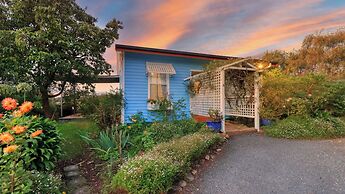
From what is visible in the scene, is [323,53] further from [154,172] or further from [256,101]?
[154,172]

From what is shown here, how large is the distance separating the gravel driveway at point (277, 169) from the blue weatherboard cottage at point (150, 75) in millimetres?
4539

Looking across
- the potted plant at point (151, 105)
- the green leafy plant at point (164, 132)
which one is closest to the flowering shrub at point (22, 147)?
the green leafy plant at point (164, 132)

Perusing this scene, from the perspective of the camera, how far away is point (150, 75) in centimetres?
975

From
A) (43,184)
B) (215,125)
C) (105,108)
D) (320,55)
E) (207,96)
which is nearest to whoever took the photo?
(43,184)

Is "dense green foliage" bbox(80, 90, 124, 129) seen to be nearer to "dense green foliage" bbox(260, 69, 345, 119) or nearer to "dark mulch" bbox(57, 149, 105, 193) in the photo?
"dark mulch" bbox(57, 149, 105, 193)

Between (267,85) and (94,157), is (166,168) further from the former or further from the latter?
(267,85)

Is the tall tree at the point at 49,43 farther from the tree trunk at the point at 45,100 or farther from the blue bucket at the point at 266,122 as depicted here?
the blue bucket at the point at 266,122

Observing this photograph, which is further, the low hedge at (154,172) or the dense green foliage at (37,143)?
the low hedge at (154,172)

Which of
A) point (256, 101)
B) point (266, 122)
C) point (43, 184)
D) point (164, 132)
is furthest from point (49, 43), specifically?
point (266, 122)

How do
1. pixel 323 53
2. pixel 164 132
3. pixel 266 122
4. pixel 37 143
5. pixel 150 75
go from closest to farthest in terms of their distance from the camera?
pixel 37 143, pixel 164 132, pixel 266 122, pixel 150 75, pixel 323 53

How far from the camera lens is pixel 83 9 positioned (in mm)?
10336

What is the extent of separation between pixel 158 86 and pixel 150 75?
719mm

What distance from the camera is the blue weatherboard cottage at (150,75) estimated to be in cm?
921

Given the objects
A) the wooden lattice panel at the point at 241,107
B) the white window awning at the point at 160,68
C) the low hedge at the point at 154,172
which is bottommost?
the low hedge at the point at 154,172
